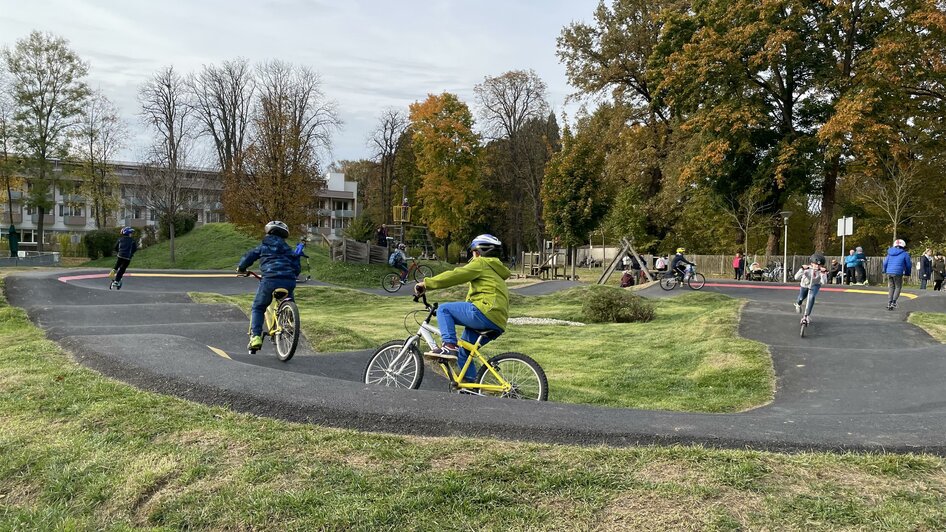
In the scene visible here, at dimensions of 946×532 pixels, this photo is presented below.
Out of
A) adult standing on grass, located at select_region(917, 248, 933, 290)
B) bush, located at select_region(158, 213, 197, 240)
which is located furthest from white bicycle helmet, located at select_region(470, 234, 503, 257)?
bush, located at select_region(158, 213, 197, 240)

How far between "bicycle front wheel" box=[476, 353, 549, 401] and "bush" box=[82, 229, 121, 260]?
140 feet

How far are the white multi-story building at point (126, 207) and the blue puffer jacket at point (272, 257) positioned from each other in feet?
94.5

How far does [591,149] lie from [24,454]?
42.0 meters

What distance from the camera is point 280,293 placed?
8859 mm

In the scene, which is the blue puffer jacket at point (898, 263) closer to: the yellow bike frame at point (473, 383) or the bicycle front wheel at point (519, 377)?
the bicycle front wheel at point (519, 377)

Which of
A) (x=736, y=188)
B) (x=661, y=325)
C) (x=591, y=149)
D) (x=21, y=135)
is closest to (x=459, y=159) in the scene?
(x=591, y=149)

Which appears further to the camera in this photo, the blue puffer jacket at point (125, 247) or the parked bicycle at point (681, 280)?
the parked bicycle at point (681, 280)

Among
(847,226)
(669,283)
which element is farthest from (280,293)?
(847,226)

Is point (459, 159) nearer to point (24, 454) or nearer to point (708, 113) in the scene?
point (708, 113)

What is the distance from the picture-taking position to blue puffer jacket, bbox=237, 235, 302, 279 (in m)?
8.73

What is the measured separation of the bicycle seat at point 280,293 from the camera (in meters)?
8.82

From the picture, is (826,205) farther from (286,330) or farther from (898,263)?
(286,330)

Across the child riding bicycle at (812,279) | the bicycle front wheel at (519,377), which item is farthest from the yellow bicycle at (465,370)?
the child riding bicycle at (812,279)

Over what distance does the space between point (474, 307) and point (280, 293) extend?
358cm
